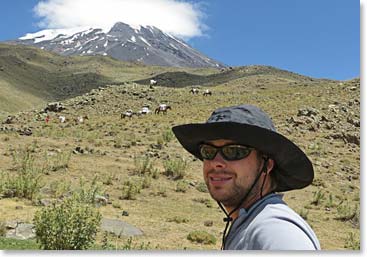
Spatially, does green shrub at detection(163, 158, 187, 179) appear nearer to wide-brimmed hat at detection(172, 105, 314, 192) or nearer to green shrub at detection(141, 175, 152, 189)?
green shrub at detection(141, 175, 152, 189)

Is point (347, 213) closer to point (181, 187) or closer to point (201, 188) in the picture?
point (201, 188)

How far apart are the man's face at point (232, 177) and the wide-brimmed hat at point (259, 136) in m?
0.04

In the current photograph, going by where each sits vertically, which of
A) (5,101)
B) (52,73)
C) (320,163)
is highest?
(52,73)

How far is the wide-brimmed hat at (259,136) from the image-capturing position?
4.79 feet

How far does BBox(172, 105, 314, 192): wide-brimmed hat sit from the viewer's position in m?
1.46

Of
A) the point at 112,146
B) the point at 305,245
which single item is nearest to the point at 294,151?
the point at 305,245

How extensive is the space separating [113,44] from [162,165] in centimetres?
10750

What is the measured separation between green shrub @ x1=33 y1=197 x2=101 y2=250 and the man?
2.39m

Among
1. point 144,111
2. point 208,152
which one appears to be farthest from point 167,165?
point 144,111

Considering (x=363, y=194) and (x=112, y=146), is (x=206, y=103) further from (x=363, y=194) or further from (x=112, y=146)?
(x=363, y=194)

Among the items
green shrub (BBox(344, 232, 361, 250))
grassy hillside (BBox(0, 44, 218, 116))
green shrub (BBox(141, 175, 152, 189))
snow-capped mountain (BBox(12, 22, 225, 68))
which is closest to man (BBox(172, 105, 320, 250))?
green shrub (BBox(344, 232, 361, 250))

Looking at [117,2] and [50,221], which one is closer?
[50,221]

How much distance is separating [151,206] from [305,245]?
17.2ft

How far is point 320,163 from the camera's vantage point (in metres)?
8.99
